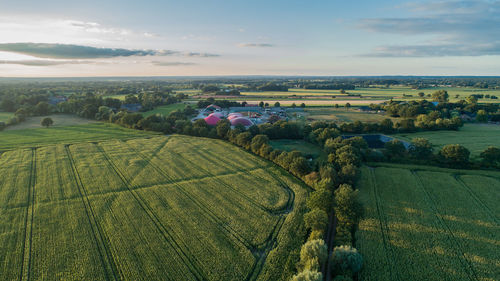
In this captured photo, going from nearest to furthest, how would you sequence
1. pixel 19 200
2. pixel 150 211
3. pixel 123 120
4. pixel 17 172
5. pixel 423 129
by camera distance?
1. pixel 150 211
2. pixel 19 200
3. pixel 17 172
4. pixel 423 129
5. pixel 123 120

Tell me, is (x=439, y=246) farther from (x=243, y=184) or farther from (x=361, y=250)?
(x=243, y=184)

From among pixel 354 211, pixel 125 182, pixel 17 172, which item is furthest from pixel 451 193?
pixel 17 172

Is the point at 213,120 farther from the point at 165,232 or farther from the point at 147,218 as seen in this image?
the point at 165,232

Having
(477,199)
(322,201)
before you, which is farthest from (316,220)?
(477,199)

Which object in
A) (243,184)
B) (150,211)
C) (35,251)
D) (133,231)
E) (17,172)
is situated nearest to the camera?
(35,251)

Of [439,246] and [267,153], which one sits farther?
[267,153]

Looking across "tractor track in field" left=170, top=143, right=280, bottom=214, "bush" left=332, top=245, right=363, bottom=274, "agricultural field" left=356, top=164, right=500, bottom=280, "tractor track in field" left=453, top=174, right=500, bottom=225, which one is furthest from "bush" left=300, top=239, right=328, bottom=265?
"tractor track in field" left=453, top=174, right=500, bottom=225

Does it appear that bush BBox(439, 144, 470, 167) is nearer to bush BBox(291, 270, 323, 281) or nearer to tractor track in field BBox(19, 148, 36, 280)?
bush BBox(291, 270, 323, 281)
